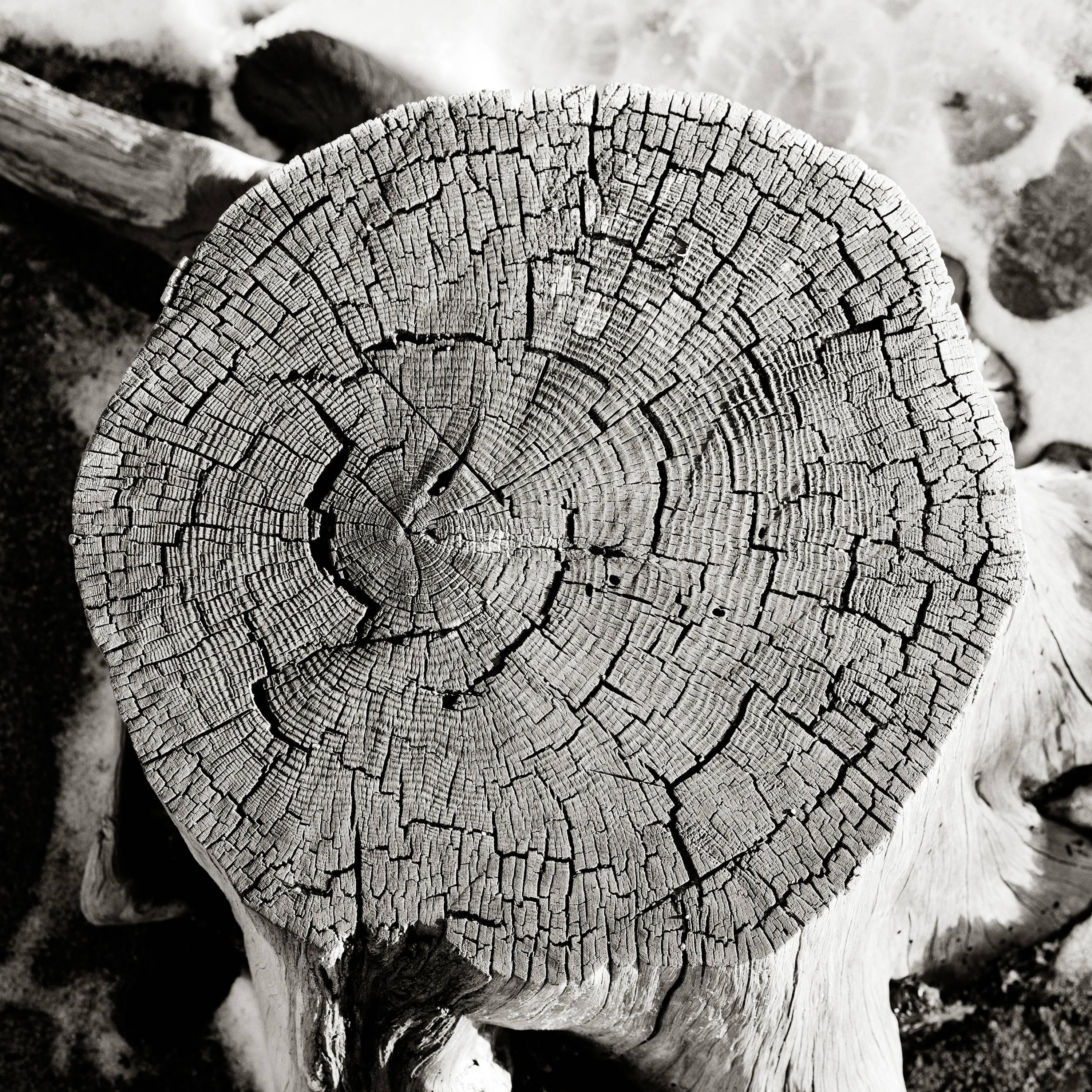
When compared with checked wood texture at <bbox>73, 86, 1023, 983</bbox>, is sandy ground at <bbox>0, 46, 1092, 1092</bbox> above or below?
below

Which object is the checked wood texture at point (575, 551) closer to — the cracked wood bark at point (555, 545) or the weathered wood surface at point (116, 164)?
the cracked wood bark at point (555, 545)

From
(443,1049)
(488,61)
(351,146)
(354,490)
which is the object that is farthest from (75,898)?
(488,61)

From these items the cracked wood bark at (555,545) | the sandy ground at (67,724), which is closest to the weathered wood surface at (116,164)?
the sandy ground at (67,724)

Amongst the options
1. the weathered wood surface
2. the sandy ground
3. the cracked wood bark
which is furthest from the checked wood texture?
the sandy ground

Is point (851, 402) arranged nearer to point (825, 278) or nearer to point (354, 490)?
point (825, 278)

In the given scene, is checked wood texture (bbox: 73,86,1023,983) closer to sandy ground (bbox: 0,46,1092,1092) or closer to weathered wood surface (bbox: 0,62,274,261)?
weathered wood surface (bbox: 0,62,274,261)

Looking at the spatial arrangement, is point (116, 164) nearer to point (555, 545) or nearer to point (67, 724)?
point (67, 724)
